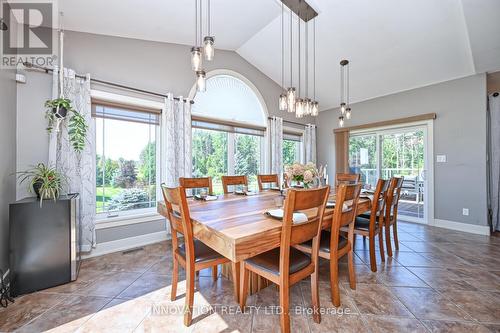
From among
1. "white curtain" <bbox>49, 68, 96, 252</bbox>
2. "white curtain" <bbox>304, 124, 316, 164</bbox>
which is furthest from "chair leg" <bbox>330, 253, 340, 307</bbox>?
"white curtain" <bbox>304, 124, 316, 164</bbox>

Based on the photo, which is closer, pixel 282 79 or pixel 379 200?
pixel 379 200

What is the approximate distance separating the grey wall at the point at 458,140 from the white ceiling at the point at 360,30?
0.25 m

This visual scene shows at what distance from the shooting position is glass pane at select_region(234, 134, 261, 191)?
4.25 m

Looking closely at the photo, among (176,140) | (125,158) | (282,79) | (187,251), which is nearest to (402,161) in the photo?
(282,79)

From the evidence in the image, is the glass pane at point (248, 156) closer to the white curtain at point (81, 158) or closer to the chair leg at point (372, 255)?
the white curtain at point (81, 158)

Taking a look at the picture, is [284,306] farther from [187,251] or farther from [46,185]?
[46,185]

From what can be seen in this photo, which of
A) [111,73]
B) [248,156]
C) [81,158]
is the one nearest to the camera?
[81,158]

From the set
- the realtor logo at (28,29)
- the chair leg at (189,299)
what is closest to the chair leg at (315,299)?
the chair leg at (189,299)

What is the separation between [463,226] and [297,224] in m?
4.13

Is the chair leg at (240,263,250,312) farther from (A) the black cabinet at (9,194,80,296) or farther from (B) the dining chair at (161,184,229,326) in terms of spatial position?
(A) the black cabinet at (9,194,80,296)

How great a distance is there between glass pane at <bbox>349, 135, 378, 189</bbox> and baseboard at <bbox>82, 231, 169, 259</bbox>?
14.3 feet

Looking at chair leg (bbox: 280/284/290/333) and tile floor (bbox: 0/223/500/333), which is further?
tile floor (bbox: 0/223/500/333)

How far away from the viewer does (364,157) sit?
496 centimetres

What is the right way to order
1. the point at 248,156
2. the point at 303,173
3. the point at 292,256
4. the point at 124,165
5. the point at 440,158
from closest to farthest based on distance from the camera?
the point at 292,256 < the point at 303,173 < the point at 124,165 < the point at 440,158 < the point at 248,156
